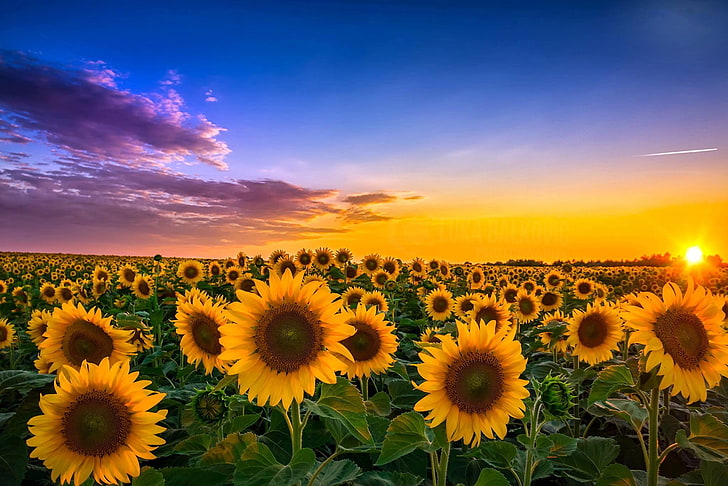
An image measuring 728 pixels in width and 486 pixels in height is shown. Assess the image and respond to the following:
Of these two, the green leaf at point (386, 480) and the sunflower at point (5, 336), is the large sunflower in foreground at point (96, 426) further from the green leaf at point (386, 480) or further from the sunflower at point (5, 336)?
the sunflower at point (5, 336)

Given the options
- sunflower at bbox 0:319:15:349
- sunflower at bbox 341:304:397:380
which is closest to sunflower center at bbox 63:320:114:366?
sunflower at bbox 341:304:397:380

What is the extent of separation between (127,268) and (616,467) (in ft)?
38.5

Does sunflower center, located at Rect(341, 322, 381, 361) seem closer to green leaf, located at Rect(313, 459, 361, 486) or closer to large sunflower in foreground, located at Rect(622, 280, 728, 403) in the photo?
green leaf, located at Rect(313, 459, 361, 486)

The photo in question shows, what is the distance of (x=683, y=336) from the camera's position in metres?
3.31

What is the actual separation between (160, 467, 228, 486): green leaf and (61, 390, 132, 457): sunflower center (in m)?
0.41

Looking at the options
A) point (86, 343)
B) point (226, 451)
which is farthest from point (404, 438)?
point (86, 343)

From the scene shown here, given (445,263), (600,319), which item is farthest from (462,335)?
(445,263)

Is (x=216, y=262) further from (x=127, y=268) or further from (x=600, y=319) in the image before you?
(x=600, y=319)

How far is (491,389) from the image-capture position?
2965 mm

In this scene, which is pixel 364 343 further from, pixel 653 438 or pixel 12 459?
pixel 12 459

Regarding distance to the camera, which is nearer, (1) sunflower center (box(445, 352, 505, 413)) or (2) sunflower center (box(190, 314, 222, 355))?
(1) sunflower center (box(445, 352, 505, 413))

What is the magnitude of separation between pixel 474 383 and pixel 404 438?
535 millimetres

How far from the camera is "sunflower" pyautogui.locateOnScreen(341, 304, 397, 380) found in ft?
13.7

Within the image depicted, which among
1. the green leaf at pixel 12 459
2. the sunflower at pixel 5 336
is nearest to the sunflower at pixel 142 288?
the sunflower at pixel 5 336
